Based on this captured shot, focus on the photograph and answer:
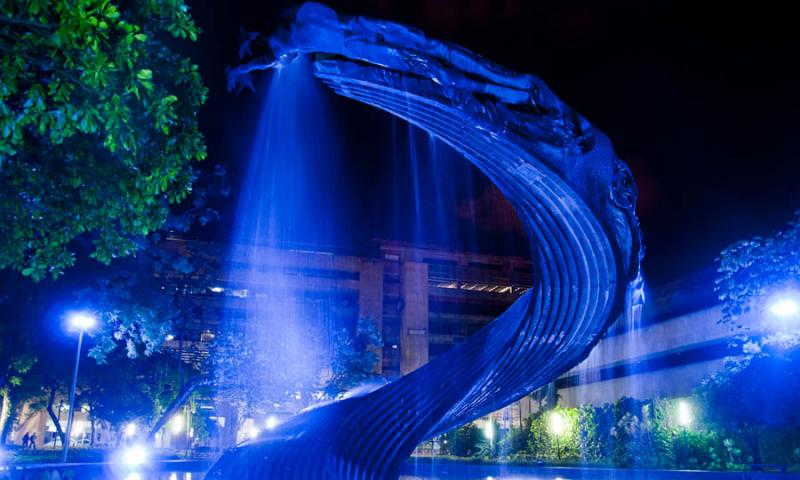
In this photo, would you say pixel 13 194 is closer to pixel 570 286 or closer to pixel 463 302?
pixel 570 286

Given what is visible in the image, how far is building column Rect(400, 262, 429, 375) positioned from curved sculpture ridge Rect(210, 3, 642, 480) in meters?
55.6

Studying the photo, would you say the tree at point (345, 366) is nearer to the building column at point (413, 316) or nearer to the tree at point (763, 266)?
the tree at point (763, 266)

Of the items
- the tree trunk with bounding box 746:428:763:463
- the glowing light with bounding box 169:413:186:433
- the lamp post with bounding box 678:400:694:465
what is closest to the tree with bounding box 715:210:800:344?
the tree trunk with bounding box 746:428:763:463

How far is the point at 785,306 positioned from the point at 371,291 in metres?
52.8

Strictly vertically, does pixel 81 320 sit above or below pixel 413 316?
below

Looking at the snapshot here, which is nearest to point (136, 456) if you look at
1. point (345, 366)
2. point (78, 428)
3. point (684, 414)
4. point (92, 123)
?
point (345, 366)

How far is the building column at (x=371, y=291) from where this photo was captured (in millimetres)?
64188

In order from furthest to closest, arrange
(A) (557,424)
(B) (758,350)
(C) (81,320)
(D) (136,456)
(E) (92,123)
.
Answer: (A) (557,424) < (D) (136,456) < (C) (81,320) < (B) (758,350) < (E) (92,123)

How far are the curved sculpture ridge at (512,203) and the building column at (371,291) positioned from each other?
5732cm

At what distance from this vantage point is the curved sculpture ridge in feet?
17.4

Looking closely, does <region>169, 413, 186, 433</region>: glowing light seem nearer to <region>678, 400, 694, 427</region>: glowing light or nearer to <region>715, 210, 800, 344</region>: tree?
<region>678, 400, 694, 427</region>: glowing light

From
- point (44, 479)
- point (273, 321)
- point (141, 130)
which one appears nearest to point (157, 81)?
point (141, 130)

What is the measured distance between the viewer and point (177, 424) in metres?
62.3

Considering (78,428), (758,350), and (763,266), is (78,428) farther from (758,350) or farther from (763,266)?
(763,266)
